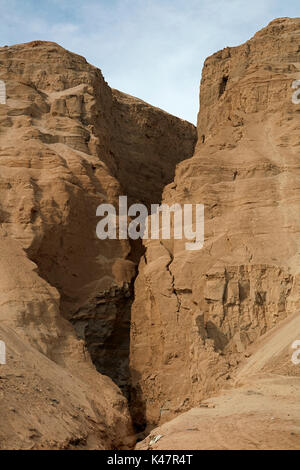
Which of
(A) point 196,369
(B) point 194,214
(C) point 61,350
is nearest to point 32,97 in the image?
(B) point 194,214

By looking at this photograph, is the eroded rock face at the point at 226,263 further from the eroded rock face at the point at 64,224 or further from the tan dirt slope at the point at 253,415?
the eroded rock face at the point at 64,224

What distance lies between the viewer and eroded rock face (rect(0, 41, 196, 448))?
2383 cm

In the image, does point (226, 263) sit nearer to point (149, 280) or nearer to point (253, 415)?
point (149, 280)

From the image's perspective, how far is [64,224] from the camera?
3055 cm

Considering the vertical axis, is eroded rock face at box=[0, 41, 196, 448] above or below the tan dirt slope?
above

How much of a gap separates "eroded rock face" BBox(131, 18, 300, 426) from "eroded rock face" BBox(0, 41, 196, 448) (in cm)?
257

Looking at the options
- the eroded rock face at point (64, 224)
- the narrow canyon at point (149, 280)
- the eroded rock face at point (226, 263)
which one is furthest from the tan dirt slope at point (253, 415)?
the eroded rock face at point (64, 224)

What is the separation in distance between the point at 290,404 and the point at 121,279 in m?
15.6

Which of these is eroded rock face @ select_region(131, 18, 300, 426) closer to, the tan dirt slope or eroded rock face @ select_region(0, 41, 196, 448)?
the tan dirt slope

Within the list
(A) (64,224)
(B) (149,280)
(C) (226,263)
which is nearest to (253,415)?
(C) (226,263)

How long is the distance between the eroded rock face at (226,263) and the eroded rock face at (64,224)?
257 centimetres

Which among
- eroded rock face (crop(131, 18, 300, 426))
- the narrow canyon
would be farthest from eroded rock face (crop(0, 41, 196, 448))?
eroded rock face (crop(131, 18, 300, 426))

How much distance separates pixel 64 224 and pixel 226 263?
27.2 feet

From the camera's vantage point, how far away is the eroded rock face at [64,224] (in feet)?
78.2
